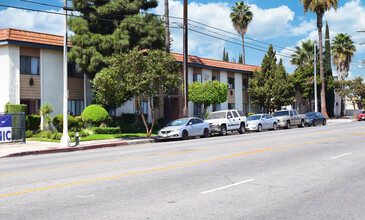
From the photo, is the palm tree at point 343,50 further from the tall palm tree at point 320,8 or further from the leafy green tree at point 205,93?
the leafy green tree at point 205,93

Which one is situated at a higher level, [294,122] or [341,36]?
[341,36]

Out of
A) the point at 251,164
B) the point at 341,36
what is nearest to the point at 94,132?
the point at 251,164

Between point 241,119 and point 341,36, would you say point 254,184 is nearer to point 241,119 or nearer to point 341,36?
point 241,119

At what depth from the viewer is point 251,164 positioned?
455 inches

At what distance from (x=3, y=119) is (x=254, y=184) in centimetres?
1732

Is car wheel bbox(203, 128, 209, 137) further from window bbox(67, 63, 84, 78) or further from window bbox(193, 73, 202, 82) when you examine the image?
window bbox(193, 73, 202, 82)

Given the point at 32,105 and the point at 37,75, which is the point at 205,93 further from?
the point at 32,105

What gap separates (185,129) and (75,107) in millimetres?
10755

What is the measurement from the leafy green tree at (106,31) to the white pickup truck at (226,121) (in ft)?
25.9

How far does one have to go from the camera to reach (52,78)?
29141 millimetres

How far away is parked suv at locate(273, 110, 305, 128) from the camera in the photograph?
35656 mm

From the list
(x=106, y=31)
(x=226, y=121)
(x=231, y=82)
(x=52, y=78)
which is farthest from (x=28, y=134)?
(x=231, y=82)

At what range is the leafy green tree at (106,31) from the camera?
2831 centimetres

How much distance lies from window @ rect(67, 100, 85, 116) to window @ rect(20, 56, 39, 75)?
3625 millimetres
